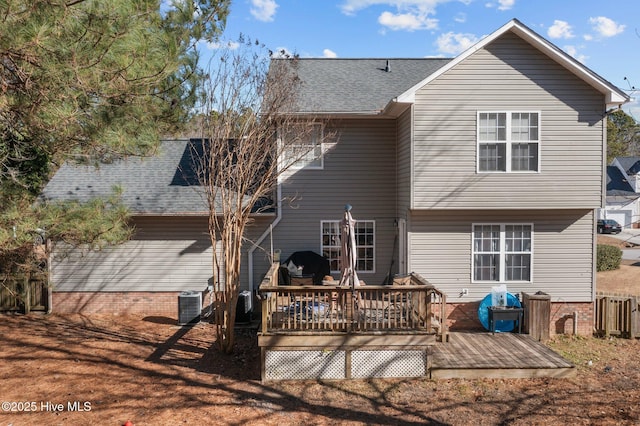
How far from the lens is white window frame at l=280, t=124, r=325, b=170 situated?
1188cm

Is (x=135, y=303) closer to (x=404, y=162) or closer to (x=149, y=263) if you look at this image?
(x=149, y=263)

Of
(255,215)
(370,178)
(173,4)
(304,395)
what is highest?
(173,4)

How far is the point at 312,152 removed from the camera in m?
12.2

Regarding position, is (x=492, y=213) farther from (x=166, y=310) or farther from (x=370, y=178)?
(x=166, y=310)

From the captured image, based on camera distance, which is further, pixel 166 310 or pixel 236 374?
pixel 166 310

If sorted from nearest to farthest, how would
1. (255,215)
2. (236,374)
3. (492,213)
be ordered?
1. (236,374)
2. (492,213)
3. (255,215)

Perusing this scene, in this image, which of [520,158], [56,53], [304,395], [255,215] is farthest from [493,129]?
[56,53]

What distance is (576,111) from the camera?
10281mm

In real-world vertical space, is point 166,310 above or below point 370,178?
below

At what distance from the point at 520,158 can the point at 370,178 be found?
12.7ft

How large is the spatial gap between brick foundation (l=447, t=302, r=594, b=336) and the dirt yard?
0.92m

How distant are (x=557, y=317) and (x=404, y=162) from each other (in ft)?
18.0

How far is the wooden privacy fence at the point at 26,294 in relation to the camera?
1207 centimetres

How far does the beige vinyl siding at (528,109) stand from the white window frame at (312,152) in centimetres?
287
